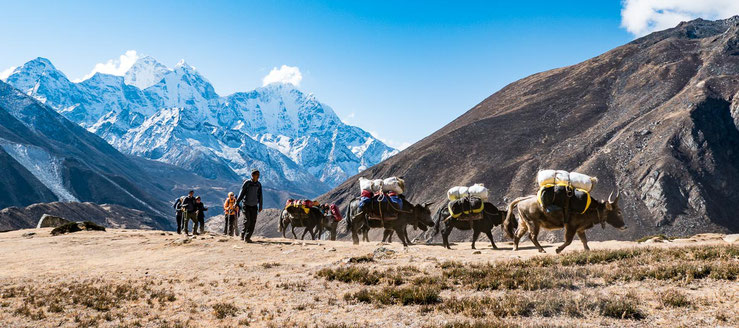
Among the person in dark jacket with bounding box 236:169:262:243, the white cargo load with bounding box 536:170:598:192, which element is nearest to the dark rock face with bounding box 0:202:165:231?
the person in dark jacket with bounding box 236:169:262:243

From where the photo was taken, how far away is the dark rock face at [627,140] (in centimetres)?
6366

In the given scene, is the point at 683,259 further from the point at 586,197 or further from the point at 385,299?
the point at 385,299

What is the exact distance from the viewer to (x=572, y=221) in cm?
1327

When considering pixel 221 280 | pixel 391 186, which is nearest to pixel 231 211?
pixel 391 186

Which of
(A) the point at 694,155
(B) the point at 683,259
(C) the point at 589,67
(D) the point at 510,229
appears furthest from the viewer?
(C) the point at 589,67

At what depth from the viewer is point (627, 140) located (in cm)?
7462

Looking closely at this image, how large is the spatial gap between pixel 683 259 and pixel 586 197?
3955 millimetres

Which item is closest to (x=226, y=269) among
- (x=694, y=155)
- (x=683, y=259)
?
(x=683, y=259)

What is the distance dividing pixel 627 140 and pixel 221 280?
7829 centimetres

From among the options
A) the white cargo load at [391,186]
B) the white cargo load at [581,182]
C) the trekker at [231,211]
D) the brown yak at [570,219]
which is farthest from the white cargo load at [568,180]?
the trekker at [231,211]

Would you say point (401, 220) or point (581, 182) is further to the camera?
point (401, 220)

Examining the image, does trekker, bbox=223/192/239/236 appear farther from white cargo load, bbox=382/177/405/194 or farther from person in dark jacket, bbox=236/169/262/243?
white cargo load, bbox=382/177/405/194

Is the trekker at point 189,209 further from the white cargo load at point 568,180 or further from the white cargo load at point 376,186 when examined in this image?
the white cargo load at point 568,180

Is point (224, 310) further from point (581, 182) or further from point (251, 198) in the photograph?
point (581, 182)
